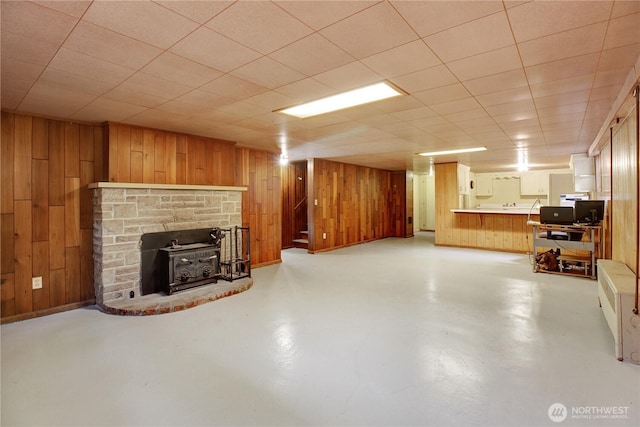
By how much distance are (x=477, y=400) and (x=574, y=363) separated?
1.02 meters

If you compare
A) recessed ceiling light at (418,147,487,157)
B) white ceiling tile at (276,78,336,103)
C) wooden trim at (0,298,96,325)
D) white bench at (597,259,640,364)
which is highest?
recessed ceiling light at (418,147,487,157)

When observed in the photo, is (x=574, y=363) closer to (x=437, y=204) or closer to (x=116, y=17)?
(x=116, y=17)

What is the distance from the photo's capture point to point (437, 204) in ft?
27.1

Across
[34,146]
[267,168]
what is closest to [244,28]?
[34,146]

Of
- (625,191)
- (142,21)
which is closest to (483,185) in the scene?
(625,191)

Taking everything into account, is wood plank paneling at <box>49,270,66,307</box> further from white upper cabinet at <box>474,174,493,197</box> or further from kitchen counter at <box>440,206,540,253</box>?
white upper cabinet at <box>474,174,493,197</box>

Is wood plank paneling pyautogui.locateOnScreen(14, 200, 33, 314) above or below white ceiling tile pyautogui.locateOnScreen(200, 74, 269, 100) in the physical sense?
below

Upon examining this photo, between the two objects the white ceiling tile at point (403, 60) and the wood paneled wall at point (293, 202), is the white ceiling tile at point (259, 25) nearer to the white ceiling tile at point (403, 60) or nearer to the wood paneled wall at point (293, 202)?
the white ceiling tile at point (403, 60)

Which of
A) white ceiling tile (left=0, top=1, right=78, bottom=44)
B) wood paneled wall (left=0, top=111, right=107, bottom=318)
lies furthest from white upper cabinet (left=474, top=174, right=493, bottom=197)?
white ceiling tile (left=0, top=1, right=78, bottom=44)

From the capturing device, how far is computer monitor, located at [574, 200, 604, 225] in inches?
190

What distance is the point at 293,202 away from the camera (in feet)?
27.8

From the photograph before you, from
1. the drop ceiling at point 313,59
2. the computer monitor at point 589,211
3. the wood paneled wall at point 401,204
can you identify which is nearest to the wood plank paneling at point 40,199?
the drop ceiling at point 313,59

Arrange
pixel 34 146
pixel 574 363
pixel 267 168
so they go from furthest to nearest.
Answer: pixel 267 168
pixel 34 146
pixel 574 363

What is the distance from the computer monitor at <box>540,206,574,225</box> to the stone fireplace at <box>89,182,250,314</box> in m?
4.93
